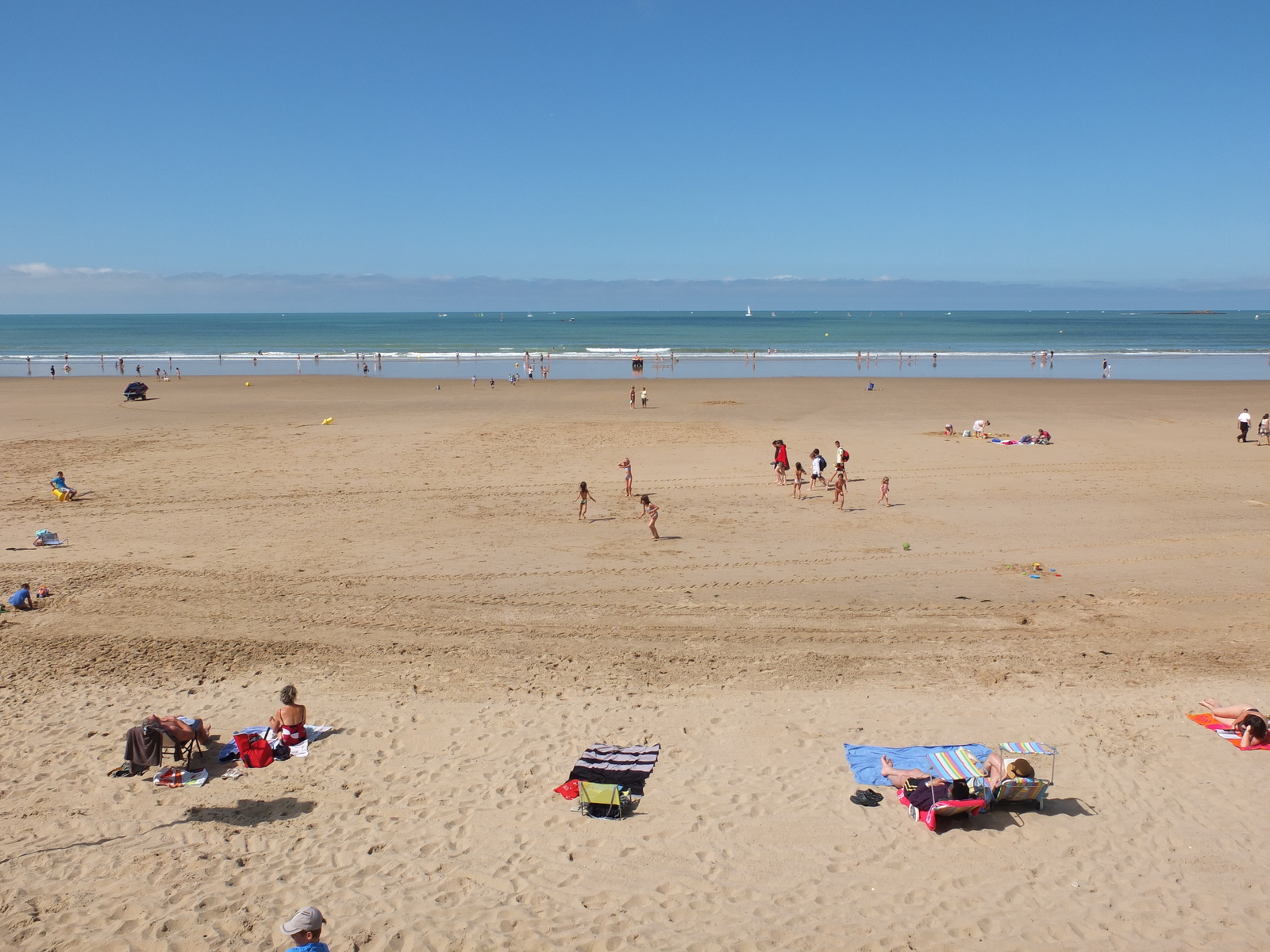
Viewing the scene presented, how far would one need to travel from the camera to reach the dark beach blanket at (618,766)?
7961 mm

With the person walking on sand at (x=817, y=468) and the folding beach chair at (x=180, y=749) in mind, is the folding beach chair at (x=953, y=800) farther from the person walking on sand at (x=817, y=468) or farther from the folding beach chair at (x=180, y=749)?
the person walking on sand at (x=817, y=468)

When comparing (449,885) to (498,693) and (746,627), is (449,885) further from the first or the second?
(746,627)

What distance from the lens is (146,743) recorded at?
8117 millimetres

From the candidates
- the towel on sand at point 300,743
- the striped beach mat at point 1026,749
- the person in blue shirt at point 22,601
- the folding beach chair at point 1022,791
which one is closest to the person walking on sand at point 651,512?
the towel on sand at point 300,743

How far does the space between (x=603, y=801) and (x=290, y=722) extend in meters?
3.50

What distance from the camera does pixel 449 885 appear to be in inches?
267

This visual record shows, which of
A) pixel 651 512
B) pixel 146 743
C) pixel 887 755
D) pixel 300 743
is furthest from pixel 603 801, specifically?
pixel 651 512

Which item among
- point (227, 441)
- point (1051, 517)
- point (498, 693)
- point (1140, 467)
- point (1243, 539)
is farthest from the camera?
point (227, 441)

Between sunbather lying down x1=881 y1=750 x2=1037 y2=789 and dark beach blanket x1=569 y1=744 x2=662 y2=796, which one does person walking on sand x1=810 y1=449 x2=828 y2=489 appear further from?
dark beach blanket x1=569 y1=744 x2=662 y2=796

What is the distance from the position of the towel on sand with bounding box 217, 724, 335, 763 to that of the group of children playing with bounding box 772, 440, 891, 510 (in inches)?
494

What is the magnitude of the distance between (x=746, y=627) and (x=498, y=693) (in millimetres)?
3856

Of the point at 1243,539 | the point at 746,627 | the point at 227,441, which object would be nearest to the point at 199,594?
the point at 746,627

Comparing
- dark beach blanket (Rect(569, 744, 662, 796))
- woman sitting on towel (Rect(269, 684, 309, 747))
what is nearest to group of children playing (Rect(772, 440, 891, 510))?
dark beach blanket (Rect(569, 744, 662, 796))

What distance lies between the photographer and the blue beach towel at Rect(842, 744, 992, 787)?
823 cm
